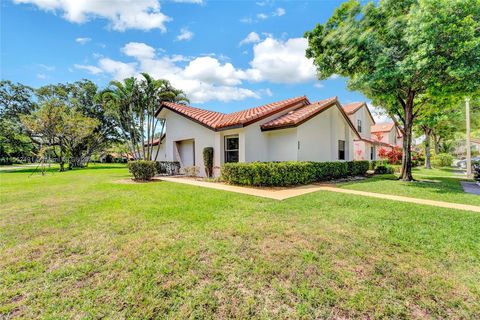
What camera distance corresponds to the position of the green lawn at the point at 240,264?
2410mm

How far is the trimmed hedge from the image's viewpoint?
32.4ft

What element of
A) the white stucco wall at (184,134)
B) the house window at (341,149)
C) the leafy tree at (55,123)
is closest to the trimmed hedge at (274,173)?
the white stucco wall at (184,134)

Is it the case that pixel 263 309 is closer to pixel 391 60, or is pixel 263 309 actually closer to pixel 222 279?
pixel 222 279

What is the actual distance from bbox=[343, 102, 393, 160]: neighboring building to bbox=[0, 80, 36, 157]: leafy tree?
4345 centimetres

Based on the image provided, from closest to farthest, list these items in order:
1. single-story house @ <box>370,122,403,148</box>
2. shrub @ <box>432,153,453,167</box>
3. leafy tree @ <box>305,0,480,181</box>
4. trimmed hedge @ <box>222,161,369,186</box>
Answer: leafy tree @ <box>305,0,480,181</box> → trimmed hedge @ <box>222,161,369,186</box> → shrub @ <box>432,153,453,167</box> → single-story house @ <box>370,122,403,148</box>

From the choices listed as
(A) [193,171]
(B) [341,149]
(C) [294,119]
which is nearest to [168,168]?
(A) [193,171]

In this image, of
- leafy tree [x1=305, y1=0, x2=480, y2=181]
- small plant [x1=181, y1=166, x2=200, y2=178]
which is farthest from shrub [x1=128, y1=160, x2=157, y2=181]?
leafy tree [x1=305, y1=0, x2=480, y2=181]

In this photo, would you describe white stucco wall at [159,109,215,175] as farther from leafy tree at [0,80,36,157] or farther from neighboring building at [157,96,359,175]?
leafy tree at [0,80,36,157]

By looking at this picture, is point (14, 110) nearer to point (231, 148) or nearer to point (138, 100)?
point (138, 100)

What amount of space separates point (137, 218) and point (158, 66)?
62.5 ft

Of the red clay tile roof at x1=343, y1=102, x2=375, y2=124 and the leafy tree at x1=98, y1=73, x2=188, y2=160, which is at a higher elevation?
the red clay tile roof at x1=343, y1=102, x2=375, y2=124

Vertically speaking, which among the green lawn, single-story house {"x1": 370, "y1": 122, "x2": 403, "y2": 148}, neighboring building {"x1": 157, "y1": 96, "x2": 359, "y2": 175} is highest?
single-story house {"x1": 370, "y1": 122, "x2": 403, "y2": 148}

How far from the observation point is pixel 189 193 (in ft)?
27.9

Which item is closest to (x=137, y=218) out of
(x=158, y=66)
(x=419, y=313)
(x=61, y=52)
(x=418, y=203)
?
(x=419, y=313)
